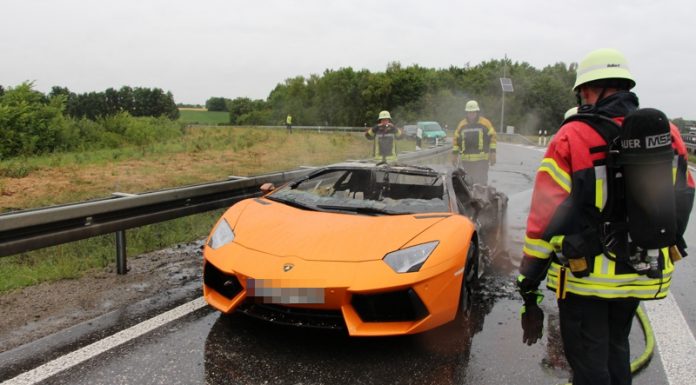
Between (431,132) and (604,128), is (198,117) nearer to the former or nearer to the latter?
(431,132)

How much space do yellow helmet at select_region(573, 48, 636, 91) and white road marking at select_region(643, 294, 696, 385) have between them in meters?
1.96

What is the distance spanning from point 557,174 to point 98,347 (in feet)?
9.55

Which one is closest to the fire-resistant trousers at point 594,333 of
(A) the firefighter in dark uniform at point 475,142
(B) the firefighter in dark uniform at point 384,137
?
(A) the firefighter in dark uniform at point 475,142

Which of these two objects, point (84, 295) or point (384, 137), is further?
point (384, 137)

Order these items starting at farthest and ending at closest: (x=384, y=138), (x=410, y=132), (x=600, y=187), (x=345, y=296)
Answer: (x=410, y=132), (x=384, y=138), (x=345, y=296), (x=600, y=187)

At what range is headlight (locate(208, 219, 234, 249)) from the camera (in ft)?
12.1

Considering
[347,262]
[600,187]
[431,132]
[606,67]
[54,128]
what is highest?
[431,132]

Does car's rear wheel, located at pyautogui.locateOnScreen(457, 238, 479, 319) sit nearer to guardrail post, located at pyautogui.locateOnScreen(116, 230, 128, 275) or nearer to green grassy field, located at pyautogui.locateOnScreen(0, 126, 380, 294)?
guardrail post, located at pyautogui.locateOnScreen(116, 230, 128, 275)

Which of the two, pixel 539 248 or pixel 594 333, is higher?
pixel 539 248

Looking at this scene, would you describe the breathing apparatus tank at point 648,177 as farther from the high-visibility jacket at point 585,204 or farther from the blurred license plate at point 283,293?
the blurred license plate at point 283,293

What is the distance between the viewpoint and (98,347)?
10.7ft

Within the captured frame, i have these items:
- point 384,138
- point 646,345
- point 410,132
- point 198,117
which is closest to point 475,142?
point 384,138

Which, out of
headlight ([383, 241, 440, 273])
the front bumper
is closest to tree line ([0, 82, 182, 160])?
the front bumper

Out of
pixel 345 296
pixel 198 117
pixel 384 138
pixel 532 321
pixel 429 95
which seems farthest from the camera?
pixel 198 117
